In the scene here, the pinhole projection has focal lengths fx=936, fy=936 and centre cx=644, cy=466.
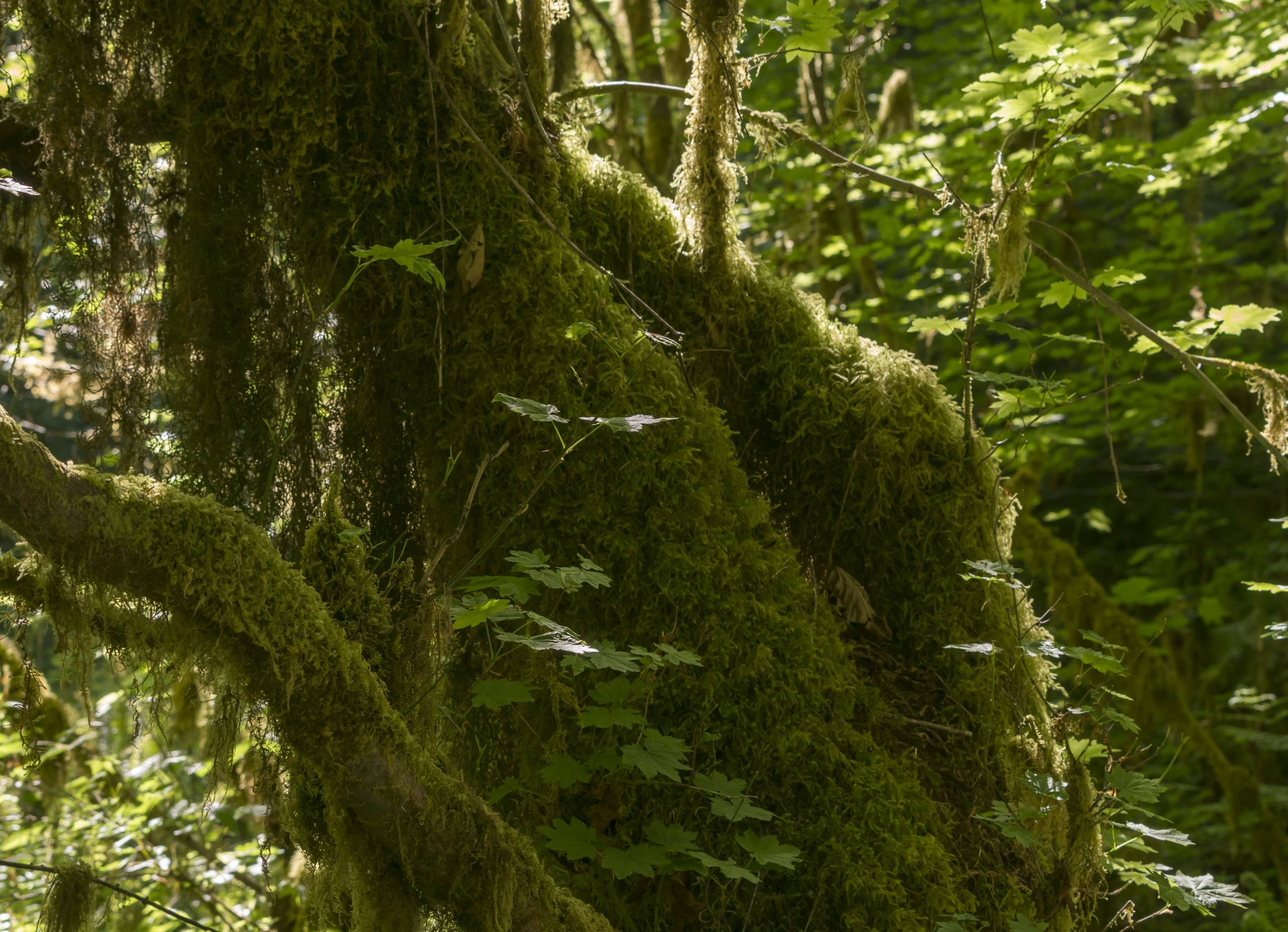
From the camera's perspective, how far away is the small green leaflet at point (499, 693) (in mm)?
1895

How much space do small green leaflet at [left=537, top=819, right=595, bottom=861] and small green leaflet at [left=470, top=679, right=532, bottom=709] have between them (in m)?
0.29

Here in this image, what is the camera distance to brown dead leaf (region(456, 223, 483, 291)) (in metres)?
2.29

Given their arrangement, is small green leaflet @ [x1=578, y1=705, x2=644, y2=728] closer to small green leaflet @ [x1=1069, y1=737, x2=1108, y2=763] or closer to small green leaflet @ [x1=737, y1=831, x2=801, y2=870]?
small green leaflet @ [x1=737, y1=831, x2=801, y2=870]

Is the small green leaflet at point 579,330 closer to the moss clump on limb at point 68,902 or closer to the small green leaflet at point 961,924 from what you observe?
the small green leaflet at point 961,924

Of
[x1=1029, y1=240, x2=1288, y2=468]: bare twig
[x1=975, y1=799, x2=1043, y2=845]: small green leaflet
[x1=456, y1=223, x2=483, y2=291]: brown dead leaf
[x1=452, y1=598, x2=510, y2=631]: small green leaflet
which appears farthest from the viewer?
[x1=1029, y1=240, x2=1288, y2=468]: bare twig

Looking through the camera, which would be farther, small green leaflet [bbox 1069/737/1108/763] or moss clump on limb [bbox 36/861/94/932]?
small green leaflet [bbox 1069/737/1108/763]

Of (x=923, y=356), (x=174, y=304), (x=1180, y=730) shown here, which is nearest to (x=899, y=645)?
(x=174, y=304)

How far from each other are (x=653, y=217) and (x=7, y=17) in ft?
5.46

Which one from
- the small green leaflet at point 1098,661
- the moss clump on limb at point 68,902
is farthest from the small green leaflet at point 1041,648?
the moss clump on limb at point 68,902

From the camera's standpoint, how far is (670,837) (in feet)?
6.37

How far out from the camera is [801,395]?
267 cm

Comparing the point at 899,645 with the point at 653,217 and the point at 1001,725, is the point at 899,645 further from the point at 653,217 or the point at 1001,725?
the point at 653,217

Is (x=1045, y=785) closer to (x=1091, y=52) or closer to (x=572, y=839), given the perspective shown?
(x=572, y=839)

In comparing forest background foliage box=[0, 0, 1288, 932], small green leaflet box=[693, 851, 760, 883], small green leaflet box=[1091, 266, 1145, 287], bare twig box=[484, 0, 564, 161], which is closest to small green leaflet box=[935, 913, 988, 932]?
forest background foliage box=[0, 0, 1288, 932]
